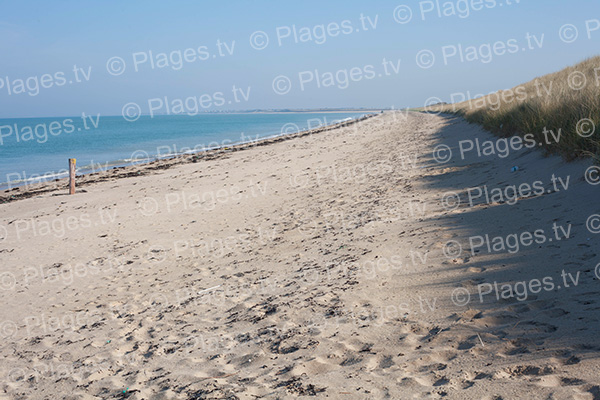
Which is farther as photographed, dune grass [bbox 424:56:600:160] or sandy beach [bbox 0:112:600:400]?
dune grass [bbox 424:56:600:160]

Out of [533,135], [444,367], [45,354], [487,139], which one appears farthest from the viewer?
[487,139]

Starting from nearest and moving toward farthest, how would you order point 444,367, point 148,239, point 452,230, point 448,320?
point 444,367, point 448,320, point 452,230, point 148,239

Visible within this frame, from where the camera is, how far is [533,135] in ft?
31.0

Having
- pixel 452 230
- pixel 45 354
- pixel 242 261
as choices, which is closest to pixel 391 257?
pixel 452 230

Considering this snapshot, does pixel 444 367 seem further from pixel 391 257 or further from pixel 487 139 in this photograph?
pixel 487 139

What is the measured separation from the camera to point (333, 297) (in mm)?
4797

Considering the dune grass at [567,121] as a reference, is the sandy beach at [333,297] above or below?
below

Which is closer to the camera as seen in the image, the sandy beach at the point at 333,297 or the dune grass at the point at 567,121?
the sandy beach at the point at 333,297

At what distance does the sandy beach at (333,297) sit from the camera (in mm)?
3244

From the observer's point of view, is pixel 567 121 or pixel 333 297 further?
pixel 567 121

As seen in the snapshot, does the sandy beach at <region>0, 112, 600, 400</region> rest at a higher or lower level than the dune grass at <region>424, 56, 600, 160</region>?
lower

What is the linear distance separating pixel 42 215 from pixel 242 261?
773cm

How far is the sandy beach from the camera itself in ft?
10.6

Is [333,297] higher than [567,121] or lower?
lower
